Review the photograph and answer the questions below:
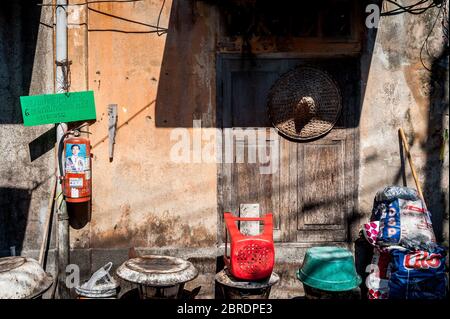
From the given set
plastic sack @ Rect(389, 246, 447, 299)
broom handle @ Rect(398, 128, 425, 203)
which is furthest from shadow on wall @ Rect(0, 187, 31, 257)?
broom handle @ Rect(398, 128, 425, 203)

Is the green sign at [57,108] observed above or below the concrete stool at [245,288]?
above

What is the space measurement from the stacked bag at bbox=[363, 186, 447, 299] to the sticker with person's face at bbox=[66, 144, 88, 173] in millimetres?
3762

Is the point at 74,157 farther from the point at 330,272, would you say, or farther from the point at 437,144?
the point at 437,144

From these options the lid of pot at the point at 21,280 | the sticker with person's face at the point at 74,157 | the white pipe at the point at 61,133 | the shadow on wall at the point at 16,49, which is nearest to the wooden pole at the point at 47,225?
the white pipe at the point at 61,133

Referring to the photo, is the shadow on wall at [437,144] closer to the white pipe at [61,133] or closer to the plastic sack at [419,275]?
the plastic sack at [419,275]

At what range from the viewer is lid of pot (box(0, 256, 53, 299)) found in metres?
5.07

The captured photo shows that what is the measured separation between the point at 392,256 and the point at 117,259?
3.54 m

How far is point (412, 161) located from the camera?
6695mm

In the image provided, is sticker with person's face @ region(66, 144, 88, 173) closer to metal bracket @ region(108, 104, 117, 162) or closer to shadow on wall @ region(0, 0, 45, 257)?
metal bracket @ region(108, 104, 117, 162)

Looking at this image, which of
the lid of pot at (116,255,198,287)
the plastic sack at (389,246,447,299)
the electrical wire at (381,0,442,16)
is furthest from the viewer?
the electrical wire at (381,0,442,16)

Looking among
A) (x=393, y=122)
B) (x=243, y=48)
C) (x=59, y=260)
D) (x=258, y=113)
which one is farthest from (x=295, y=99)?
(x=59, y=260)

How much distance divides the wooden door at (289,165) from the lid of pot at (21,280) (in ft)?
7.88

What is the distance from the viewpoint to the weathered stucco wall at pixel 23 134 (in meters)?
6.38

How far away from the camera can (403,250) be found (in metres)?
5.86
